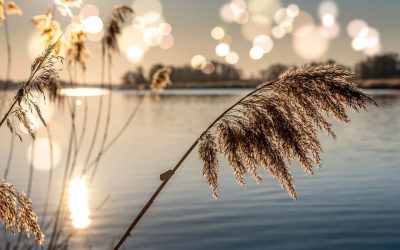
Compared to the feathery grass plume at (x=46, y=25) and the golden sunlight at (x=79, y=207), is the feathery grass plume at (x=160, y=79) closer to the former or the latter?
the feathery grass plume at (x=46, y=25)

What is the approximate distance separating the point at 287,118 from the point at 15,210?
6.66 feet

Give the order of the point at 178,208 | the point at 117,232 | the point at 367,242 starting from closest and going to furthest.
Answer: the point at 367,242 → the point at 117,232 → the point at 178,208

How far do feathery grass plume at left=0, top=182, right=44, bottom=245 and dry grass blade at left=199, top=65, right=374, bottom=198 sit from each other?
4.26ft

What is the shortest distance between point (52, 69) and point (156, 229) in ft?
53.8

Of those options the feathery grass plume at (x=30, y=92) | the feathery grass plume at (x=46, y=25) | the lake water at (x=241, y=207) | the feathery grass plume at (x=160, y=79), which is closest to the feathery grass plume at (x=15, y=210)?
the feathery grass plume at (x=30, y=92)

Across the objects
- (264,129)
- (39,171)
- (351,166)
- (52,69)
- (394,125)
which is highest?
(394,125)

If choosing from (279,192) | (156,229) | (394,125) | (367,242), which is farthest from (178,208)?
(394,125)

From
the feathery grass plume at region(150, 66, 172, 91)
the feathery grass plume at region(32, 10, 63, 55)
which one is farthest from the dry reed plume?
the feathery grass plume at region(150, 66, 172, 91)

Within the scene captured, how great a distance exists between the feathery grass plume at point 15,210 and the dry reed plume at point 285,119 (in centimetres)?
65

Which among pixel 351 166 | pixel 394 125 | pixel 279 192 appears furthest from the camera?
pixel 394 125

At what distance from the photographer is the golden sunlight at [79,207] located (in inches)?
853

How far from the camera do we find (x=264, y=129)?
4.46m

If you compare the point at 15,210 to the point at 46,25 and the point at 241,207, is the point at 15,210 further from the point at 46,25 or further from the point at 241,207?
the point at 241,207

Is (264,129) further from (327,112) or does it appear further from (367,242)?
(367,242)
